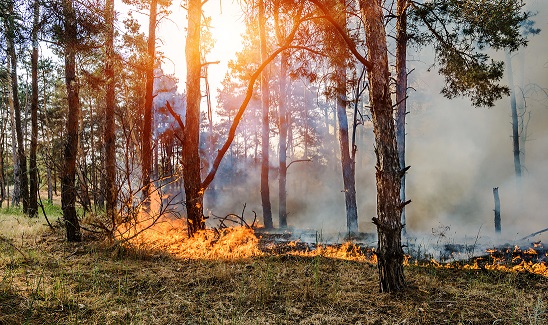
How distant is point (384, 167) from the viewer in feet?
13.3

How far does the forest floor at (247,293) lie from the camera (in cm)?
330

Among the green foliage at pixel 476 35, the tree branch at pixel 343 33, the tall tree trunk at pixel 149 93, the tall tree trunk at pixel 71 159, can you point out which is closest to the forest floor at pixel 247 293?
the tall tree trunk at pixel 71 159

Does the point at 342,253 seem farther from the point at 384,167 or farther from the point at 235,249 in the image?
the point at 384,167

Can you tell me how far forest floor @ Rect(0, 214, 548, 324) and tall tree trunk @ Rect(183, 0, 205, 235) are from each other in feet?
6.94

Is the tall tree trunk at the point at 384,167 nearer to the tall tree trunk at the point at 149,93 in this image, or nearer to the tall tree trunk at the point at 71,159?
the tall tree trunk at the point at 71,159

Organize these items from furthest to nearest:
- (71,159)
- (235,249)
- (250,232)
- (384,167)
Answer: (250,232)
(71,159)
(235,249)
(384,167)

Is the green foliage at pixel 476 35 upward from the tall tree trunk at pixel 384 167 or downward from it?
upward

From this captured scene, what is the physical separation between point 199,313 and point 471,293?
11.4 feet

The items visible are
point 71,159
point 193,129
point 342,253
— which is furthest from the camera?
point 193,129

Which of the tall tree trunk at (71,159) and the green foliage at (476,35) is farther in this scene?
the tall tree trunk at (71,159)

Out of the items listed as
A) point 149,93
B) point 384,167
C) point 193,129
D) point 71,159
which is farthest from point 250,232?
point 149,93

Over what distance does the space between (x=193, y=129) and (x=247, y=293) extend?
5.05 meters

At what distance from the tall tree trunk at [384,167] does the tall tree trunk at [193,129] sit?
491 centimetres

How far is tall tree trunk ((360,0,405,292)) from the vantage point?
3967 millimetres
